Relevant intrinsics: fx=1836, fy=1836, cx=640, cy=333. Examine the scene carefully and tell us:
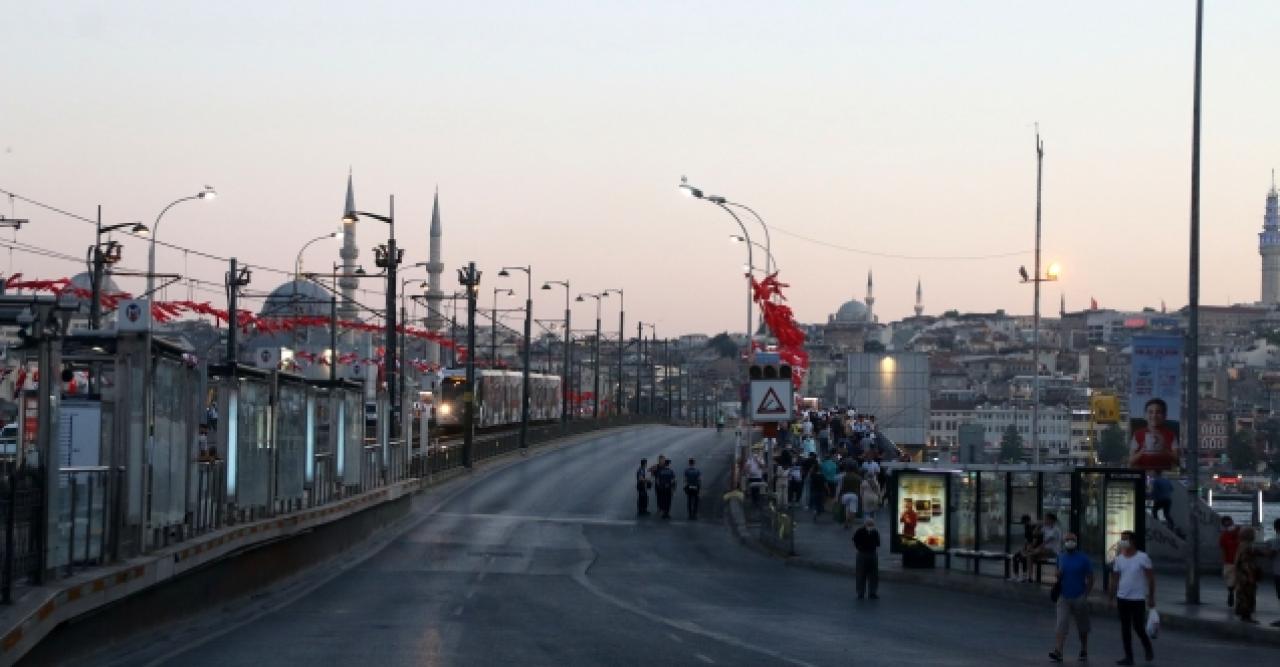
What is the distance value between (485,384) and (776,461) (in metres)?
23.7

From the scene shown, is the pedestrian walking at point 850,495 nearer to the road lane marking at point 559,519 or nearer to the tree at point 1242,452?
the road lane marking at point 559,519

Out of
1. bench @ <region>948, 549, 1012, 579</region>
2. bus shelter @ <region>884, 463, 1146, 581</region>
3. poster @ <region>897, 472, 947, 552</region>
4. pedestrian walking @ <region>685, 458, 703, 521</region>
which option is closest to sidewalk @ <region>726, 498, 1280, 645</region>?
bench @ <region>948, 549, 1012, 579</region>

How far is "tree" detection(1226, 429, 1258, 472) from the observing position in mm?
99812

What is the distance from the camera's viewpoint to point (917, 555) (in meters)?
34.6

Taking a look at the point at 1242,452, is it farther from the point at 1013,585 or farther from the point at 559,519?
the point at 1013,585

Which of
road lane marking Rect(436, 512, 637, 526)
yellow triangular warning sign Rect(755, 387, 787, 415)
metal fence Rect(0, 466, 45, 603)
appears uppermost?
yellow triangular warning sign Rect(755, 387, 787, 415)

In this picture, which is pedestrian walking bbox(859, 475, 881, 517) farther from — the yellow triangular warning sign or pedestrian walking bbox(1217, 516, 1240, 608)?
pedestrian walking bbox(1217, 516, 1240, 608)

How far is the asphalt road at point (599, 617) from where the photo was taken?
19.9 m

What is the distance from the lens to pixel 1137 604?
21.6 m

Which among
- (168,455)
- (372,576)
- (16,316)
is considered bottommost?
(372,576)

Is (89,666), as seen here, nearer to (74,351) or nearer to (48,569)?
(48,569)

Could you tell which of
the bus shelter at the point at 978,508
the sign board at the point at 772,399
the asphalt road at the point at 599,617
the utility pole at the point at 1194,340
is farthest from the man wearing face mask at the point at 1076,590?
the sign board at the point at 772,399

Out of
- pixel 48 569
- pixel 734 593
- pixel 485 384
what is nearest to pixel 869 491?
pixel 734 593

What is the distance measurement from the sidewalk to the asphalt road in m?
0.53
